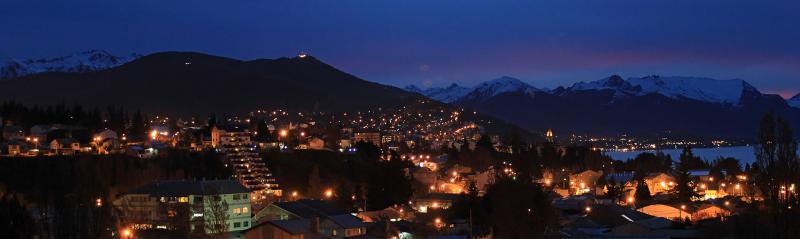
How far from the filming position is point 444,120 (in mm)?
143625

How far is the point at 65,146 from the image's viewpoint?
50.6m

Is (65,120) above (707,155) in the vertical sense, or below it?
above

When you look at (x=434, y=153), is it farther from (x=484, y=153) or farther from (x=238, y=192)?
(x=238, y=192)

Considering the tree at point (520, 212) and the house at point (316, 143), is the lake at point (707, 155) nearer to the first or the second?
the house at point (316, 143)

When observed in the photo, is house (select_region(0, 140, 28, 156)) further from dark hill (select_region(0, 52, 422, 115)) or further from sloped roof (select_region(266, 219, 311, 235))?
dark hill (select_region(0, 52, 422, 115))

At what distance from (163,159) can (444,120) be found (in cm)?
9816

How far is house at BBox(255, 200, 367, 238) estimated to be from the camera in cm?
2958

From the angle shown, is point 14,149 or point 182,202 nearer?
point 182,202

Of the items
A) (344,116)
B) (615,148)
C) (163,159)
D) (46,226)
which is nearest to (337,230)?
(46,226)

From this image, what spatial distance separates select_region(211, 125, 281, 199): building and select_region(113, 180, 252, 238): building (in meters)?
9.43

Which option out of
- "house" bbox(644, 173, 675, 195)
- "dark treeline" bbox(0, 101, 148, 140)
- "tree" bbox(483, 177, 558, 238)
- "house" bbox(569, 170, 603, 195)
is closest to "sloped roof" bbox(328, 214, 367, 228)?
"tree" bbox(483, 177, 558, 238)

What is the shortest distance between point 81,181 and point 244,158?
1519 cm

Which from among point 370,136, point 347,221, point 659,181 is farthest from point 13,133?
point 370,136

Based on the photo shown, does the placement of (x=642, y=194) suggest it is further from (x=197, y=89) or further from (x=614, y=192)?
(x=197, y=89)
